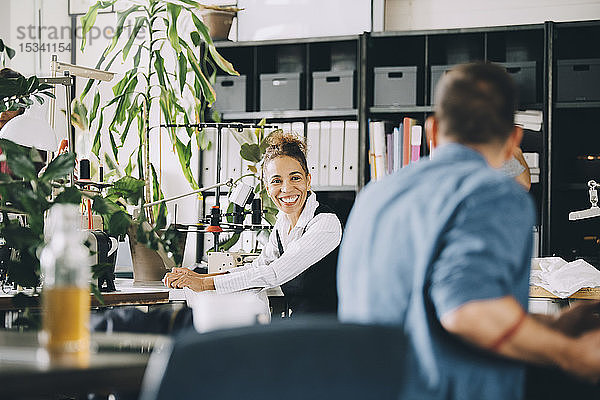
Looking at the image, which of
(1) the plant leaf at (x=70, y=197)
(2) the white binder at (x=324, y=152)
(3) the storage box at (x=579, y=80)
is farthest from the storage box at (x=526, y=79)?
(1) the plant leaf at (x=70, y=197)

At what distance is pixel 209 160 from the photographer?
4625 mm

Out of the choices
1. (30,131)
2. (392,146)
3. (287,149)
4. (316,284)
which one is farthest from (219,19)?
(316,284)

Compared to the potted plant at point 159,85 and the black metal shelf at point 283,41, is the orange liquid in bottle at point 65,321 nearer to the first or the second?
the potted plant at point 159,85

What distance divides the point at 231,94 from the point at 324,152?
622 mm

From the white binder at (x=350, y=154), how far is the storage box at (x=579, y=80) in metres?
1.00

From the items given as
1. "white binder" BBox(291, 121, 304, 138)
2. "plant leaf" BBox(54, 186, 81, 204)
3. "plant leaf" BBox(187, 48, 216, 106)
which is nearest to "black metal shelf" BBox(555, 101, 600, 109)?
"white binder" BBox(291, 121, 304, 138)

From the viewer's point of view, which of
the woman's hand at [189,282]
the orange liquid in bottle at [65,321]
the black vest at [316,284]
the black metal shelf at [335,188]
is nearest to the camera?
the orange liquid in bottle at [65,321]

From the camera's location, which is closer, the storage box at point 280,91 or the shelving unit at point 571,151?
the shelving unit at point 571,151

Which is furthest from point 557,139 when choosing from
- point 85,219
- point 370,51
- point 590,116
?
point 85,219

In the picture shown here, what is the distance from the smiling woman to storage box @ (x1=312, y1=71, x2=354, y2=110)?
1.02m

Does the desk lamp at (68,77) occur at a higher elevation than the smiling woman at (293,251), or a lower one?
higher

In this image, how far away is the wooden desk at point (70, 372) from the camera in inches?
42.1

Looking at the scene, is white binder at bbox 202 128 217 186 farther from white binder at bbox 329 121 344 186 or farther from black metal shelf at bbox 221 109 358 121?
white binder at bbox 329 121 344 186

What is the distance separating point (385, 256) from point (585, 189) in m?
3.07
